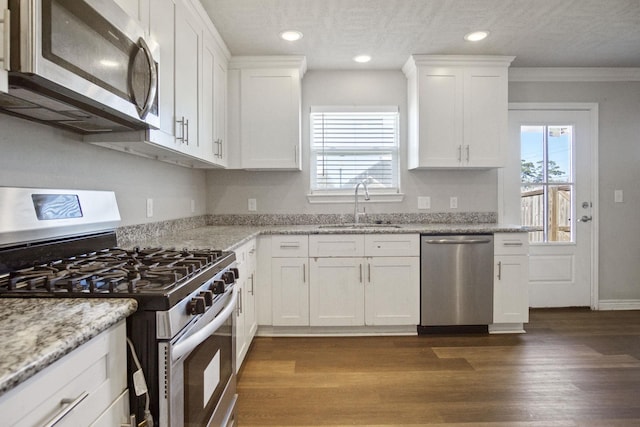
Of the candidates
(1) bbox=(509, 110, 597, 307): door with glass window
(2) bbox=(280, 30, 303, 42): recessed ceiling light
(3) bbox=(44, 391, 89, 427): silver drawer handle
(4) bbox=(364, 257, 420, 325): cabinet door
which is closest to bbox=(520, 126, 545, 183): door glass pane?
(1) bbox=(509, 110, 597, 307): door with glass window

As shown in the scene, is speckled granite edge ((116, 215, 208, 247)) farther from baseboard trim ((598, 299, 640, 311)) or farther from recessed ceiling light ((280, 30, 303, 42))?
baseboard trim ((598, 299, 640, 311))

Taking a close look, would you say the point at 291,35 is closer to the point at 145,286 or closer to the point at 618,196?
the point at 145,286

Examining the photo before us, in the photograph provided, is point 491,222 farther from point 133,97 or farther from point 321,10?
point 133,97

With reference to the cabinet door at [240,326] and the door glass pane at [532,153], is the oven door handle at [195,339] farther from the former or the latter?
the door glass pane at [532,153]

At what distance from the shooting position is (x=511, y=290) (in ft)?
9.92

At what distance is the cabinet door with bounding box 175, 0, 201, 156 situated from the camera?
2070 mm

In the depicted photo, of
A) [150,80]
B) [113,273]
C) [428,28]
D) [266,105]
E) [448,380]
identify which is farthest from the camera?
[266,105]

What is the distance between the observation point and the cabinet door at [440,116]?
3.26 meters

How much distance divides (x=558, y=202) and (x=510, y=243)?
1131 mm

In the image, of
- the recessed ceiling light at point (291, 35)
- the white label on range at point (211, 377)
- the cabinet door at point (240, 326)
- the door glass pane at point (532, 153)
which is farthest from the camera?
the door glass pane at point (532, 153)

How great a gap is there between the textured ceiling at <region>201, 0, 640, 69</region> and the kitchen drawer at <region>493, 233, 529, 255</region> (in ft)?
5.11

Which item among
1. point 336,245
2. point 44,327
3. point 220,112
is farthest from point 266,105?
point 44,327

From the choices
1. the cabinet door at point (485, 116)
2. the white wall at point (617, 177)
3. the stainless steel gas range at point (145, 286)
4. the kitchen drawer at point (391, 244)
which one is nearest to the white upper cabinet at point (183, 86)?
the stainless steel gas range at point (145, 286)

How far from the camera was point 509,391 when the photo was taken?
84.1 inches
